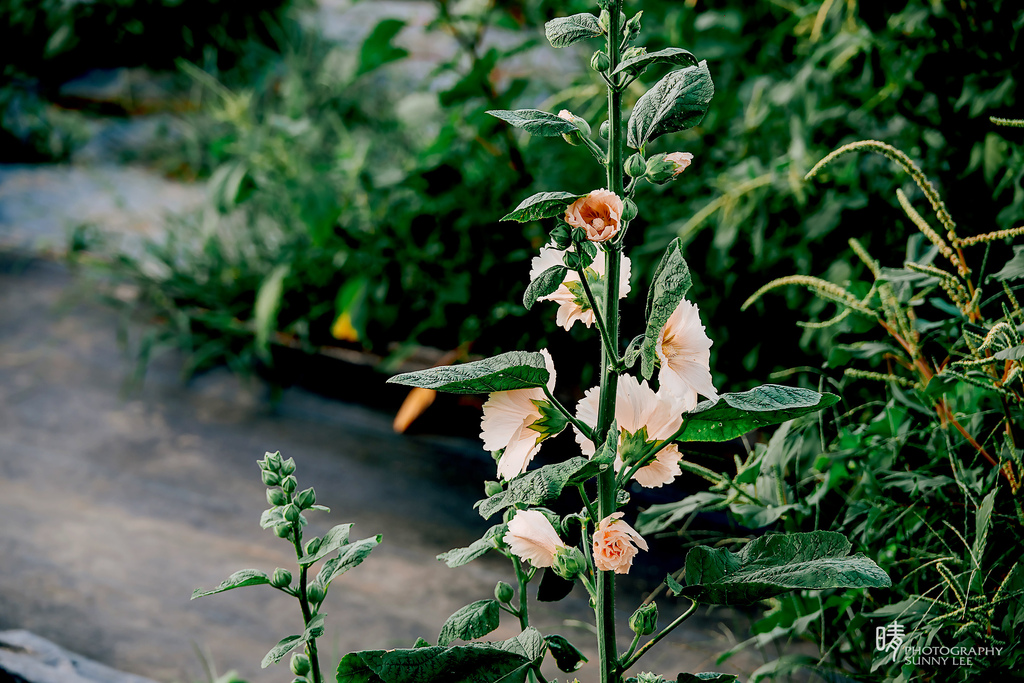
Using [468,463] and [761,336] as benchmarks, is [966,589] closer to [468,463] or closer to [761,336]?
[761,336]

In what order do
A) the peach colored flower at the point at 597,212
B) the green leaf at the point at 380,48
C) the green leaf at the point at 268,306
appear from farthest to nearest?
the green leaf at the point at 268,306
the green leaf at the point at 380,48
the peach colored flower at the point at 597,212

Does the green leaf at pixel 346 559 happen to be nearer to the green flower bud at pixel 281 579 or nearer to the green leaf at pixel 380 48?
the green flower bud at pixel 281 579

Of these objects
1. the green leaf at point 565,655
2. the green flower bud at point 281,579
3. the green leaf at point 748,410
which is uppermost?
the green leaf at point 748,410

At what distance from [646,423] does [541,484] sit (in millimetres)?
85

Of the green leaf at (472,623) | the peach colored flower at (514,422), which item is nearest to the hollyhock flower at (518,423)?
the peach colored flower at (514,422)

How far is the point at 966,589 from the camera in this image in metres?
0.70

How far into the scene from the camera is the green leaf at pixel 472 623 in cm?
52

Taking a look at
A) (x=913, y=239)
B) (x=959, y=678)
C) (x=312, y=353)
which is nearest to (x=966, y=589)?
(x=959, y=678)

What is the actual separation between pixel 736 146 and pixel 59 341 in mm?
1798

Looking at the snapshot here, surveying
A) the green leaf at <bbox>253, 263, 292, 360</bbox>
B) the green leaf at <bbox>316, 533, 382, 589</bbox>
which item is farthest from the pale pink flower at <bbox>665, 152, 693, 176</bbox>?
the green leaf at <bbox>253, 263, 292, 360</bbox>

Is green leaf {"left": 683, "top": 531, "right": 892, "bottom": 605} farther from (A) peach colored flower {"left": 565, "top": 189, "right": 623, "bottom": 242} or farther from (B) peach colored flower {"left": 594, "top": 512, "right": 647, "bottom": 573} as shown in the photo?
(A) peach colored flower {"left": 565, "top": 189, "right": 623, "bottom": 242}

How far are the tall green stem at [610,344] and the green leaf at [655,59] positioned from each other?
0.01m

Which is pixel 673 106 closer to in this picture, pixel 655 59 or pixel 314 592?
pixel 655 59

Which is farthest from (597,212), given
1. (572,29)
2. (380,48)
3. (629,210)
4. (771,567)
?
(380,48)
